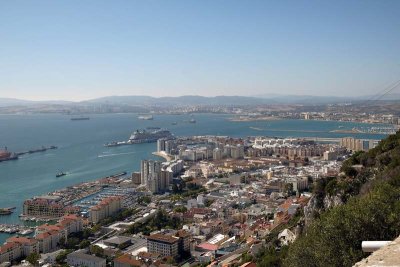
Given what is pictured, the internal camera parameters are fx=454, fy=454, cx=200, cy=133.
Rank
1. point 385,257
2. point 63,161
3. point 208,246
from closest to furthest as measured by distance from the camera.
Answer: point 385,257, point 208,246, point 63,161

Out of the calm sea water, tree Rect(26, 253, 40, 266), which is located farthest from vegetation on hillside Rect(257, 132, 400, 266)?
the calm sea water

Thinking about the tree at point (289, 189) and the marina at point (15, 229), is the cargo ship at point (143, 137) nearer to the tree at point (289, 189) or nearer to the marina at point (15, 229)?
the tree at point (289, 189)

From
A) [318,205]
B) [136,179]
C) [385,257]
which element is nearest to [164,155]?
[136,179]

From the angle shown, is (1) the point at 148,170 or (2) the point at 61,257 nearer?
(2) the point at 61,257

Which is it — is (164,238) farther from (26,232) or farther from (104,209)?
(26,232)

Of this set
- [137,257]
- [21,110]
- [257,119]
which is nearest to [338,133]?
[257,119]

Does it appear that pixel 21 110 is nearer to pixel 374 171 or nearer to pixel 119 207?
pixel 119 207

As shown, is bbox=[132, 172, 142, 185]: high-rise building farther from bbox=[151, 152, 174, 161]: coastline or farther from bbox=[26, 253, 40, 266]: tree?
bbox=[26, 253, 40, 266]: tree
